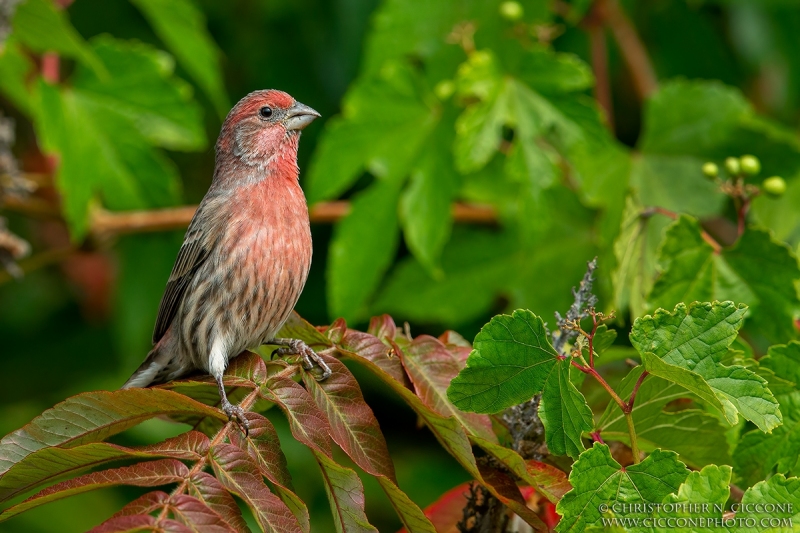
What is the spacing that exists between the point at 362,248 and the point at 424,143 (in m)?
0.65

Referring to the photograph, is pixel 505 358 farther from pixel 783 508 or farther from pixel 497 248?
pixel 497 248

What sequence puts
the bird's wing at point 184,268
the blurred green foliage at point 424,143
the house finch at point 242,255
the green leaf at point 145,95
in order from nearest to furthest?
the house finch at point 242,255 → the bird's wing at point 184,268 → the blurred green foliage at point 424,143 → the green leaf at point 145,95

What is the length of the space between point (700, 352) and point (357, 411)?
965mm

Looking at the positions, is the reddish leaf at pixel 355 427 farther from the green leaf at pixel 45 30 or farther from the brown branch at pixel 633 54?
the brown branch at pixel 633 54

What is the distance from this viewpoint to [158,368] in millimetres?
4273

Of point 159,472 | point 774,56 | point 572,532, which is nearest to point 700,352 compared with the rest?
point 572,532

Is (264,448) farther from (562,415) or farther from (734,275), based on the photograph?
(734,275)

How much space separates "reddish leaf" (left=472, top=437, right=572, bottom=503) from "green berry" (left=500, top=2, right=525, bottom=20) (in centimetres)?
301

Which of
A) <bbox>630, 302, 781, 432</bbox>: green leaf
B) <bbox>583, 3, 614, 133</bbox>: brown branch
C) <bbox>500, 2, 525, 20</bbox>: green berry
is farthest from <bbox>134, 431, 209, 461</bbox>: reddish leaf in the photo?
<bbox>583, 3, 614, 133</bbox>: brown branch

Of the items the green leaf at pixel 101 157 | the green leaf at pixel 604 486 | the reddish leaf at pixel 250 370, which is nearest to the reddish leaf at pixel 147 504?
the reddish leaf at pixel 250 370

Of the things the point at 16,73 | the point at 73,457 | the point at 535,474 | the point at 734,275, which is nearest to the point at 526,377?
the point at 535,474

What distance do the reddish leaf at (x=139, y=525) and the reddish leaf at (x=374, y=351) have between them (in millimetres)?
889

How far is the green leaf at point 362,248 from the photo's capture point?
5027 mm

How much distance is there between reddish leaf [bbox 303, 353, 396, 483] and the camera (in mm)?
2615
